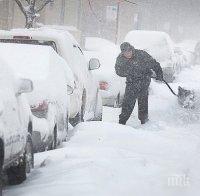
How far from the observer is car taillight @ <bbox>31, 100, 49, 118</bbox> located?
25.1 feet

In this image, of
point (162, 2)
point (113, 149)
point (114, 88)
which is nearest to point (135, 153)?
point (113, 149)

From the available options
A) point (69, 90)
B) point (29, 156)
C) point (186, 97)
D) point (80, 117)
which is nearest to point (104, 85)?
point (186, 97)

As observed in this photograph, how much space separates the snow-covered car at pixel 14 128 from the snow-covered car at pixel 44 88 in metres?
0.57

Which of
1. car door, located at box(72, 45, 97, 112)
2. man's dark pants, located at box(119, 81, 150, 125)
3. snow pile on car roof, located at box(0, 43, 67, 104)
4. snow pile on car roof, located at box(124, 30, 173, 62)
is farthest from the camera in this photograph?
snow pile on car roof, located at box(124, 30, 173, 62)

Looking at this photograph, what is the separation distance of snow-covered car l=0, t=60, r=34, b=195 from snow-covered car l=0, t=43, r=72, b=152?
57 cm

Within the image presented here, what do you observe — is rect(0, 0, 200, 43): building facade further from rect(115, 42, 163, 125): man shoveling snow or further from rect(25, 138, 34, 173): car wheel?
rect(25, 138, 34, 173): car wheel

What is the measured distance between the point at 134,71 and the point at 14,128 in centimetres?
670

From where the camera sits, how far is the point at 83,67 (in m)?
11.3

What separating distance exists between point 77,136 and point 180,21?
67646 mm

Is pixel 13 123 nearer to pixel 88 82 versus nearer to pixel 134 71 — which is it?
pixel 88 82

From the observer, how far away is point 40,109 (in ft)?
25.2

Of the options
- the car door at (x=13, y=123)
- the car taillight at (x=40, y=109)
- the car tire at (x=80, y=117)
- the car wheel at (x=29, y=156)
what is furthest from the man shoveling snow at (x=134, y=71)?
the car door at (x=13, y=123)

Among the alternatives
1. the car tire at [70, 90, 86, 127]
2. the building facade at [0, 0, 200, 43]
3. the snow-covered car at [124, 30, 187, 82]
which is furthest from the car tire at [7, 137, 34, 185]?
the building facade at [0, 0, 200, 43]

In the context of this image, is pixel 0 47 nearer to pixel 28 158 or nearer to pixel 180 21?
pixel 28 158
